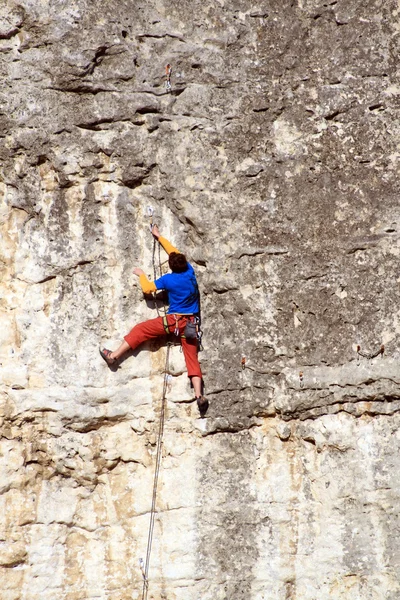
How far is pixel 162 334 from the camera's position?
6.68 m

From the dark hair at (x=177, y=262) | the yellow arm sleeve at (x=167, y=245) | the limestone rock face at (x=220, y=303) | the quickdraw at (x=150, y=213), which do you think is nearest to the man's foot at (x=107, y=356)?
the limestone rock face at (x=220, y=303)

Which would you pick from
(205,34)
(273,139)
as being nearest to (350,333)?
(273,139)

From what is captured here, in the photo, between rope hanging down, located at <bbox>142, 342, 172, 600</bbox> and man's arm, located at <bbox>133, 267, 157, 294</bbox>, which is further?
rope hanging down, located at <bbox>142, 342, 172, 600</bbox>

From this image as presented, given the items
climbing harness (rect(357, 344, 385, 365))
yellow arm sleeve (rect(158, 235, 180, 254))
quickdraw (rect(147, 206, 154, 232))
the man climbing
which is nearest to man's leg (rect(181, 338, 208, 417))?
the man climbing

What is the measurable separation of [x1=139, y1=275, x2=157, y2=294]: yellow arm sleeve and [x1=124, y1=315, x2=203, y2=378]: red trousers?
270mm

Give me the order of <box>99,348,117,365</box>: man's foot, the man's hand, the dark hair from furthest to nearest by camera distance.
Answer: the man's hand, <box>99,348,117,365</box>: man's foot, the dark hair

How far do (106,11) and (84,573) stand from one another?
5.05 meters

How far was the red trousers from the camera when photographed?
6590 mm

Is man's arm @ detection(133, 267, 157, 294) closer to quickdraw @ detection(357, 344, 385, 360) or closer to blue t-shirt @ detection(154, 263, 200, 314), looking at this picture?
blue t-shirt @ detection(154, 263, 200, 314)

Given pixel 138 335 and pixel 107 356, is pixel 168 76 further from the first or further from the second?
pixel 107 356

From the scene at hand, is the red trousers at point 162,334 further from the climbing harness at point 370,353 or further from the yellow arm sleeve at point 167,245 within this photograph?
the climbing harness at point 370,353

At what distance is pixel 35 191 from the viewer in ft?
21.8

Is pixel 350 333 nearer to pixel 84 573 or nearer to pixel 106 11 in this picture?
pixel 84 573

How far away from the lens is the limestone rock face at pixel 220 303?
262 inches
